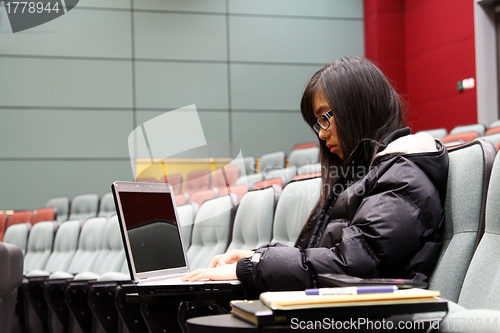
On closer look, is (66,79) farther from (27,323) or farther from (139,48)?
(27,323)

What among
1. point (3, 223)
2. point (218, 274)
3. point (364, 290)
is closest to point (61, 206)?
point (3, 223)

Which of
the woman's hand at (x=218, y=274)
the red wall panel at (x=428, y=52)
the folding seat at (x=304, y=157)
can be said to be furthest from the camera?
the red wall panel at (x=428, y=52)

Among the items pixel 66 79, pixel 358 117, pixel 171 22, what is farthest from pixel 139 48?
pixel 358 117

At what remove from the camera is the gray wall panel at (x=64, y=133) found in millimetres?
4047

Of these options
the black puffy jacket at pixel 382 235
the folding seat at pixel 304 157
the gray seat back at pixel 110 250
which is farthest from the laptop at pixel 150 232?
the folding seat at pixel 304 157

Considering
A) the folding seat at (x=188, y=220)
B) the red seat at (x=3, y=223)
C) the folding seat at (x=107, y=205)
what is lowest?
the red seat at (x=3, y=223)

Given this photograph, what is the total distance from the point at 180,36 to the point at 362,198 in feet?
12.5

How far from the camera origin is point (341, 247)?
625 mm

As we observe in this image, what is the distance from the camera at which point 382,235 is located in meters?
0.60

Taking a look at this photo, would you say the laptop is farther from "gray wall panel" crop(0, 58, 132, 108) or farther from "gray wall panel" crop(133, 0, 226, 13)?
"gray wall panel" crop(133, 0, 226, 13)

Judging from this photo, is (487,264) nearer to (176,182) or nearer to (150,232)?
(150,232)

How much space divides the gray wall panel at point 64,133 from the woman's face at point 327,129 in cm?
341

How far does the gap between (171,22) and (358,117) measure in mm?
3755

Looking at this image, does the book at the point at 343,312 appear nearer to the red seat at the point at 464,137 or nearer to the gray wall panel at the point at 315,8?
the red seat at the point at 464,137
